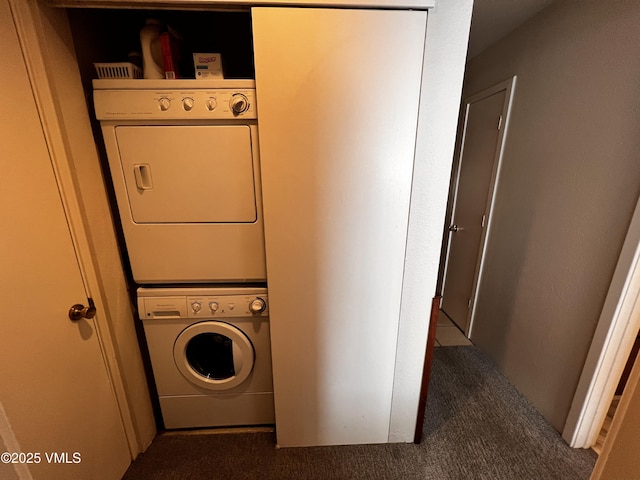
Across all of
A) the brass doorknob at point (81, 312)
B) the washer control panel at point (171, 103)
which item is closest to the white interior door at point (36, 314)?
the brass doorknob at point (81, 312)

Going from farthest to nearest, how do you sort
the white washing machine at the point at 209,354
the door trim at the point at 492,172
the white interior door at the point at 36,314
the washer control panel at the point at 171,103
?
the door trim at the point at 492,172 < the white washing machine at the point at 209,354 < the washer control panel at the point at 171,103 < the white interior door at the point at 36,314

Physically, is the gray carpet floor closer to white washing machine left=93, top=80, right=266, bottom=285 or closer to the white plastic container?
white washing machine left=93, top=80, right=266, bottom=285

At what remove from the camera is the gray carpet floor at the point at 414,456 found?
1.30 m

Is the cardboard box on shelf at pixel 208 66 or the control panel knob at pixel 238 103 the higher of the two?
the cardboard box on shelf at pixel 208 66

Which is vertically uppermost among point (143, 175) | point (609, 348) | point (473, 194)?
point (143, 175)

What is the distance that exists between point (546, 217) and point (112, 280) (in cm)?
234

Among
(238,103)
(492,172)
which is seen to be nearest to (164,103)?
(238,103)

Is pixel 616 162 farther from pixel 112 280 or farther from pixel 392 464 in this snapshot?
pixel 112 280

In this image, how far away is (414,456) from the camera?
4.53 feet

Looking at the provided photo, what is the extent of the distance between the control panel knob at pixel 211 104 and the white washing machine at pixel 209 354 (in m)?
0.80

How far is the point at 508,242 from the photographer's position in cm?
187

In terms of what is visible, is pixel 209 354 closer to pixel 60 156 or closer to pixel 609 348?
pixel 60 156

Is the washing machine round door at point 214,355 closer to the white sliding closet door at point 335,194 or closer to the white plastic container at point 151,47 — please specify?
the white sliding closet door at point 335,194

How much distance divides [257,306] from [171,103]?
0.93m
